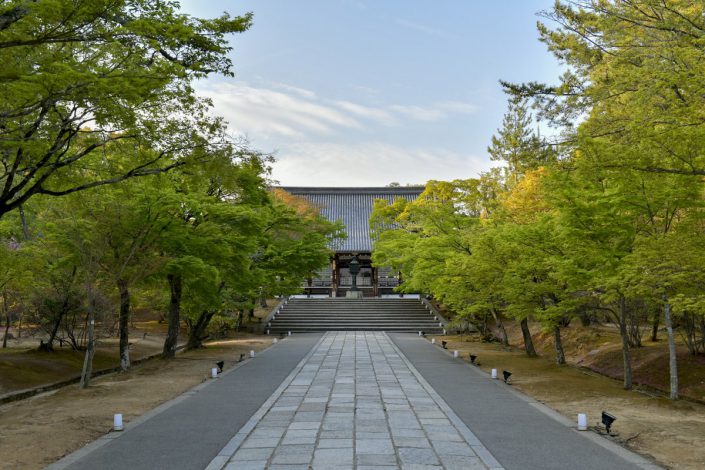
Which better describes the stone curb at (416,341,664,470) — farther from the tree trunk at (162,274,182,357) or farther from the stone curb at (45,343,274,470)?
the tree trunk at (162,274,182,357)

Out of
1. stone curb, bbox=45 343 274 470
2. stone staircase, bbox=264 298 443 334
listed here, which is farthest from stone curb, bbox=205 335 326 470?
stone staircase, bbox=264 298 443 334

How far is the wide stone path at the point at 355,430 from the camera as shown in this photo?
21.4ft

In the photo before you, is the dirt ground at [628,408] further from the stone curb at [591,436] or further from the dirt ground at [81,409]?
the dirt ground at [81,409]

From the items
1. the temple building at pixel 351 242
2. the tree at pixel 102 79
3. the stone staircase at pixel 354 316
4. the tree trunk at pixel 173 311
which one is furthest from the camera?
the temple building at pixel 351 242

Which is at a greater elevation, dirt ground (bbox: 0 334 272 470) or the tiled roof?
the tiled roof

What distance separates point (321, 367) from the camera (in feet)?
→ 52.0

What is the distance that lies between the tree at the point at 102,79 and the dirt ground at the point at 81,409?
3613 millimetres

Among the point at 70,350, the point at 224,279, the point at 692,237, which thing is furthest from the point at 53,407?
the point at 692,237

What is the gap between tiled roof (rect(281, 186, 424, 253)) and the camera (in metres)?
48.0

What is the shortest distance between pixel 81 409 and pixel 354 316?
80.1ft

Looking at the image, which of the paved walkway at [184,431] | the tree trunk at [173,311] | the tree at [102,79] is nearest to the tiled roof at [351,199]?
the tree trunk at [173,311]

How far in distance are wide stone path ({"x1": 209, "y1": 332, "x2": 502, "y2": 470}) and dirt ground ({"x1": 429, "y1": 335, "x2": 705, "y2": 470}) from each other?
90.5 inches

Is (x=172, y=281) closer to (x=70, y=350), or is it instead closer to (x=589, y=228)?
(x=70, y=350)

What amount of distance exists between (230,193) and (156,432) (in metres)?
11.6
